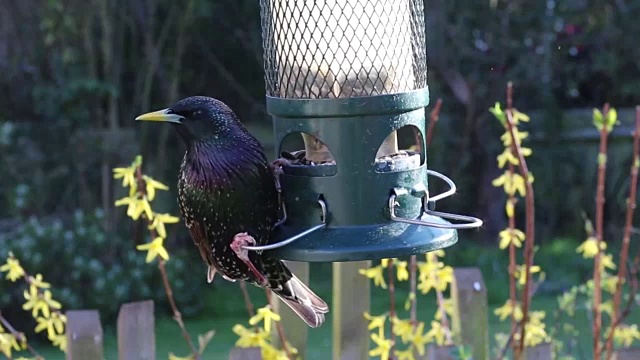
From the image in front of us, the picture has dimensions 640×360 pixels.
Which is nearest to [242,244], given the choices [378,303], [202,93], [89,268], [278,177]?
[278,177]

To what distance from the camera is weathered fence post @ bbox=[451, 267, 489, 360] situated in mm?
2482

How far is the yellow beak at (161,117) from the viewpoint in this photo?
1839 millimetres

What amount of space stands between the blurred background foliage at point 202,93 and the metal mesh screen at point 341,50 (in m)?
3.43

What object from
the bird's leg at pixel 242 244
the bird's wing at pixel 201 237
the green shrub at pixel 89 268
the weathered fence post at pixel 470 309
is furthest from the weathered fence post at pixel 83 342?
the green shrub at pixel 89 268

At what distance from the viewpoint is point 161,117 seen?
74.1 inches

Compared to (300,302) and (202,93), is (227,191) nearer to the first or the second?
(300,302)

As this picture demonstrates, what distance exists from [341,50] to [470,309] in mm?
827

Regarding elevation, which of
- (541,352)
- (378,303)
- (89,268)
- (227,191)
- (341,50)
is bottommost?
(378,303)

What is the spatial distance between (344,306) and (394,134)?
1.80 feet

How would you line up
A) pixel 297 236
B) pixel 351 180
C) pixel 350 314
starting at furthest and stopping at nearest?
pixel 350 314
pixel 351 180
pixel 297 236

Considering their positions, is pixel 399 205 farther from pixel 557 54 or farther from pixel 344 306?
pixel 557 54

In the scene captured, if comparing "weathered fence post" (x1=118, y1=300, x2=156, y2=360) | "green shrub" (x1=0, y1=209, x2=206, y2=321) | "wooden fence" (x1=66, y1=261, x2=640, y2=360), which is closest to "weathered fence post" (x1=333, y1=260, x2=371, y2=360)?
"wooden fence" (x1=66, y1=261, x2=640, y2=360)

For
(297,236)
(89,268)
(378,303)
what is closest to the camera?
(297,236)

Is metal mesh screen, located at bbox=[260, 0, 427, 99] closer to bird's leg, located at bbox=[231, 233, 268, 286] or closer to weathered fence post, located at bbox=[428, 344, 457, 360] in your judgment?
bird's leg, located at bbox=[231, 233, 268, 286]
